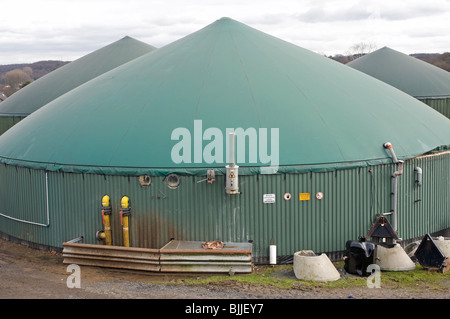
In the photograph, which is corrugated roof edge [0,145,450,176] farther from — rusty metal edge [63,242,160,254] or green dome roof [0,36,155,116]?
green dome roof [0,36,155,116]

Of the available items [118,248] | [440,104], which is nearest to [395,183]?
[118,248]

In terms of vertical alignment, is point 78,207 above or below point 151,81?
below

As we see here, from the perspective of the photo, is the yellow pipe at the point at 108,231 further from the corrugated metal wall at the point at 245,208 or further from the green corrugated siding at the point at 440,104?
the green corrugated siding at the point at 440,104

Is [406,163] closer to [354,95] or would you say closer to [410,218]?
[410,218]

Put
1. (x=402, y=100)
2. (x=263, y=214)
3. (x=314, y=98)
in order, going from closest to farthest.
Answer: (x=263, y=214)
(x=314, y=98)
(x=402, y=100)

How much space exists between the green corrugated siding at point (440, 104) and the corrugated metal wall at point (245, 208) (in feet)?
91.3

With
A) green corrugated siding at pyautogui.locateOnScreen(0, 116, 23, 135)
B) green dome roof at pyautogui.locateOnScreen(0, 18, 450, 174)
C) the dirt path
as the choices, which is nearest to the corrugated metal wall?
green dome roof at pyautogui.locateOnScreen(0, 18, 450, 174)

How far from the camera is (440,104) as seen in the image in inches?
1731

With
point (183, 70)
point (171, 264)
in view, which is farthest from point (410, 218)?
point (183, 70)

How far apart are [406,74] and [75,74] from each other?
2805 cm

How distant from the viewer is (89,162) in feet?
57.7

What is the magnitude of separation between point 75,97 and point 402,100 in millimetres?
14131

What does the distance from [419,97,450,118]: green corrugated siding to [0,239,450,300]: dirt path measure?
32619 millimetres

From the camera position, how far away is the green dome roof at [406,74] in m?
44.0
